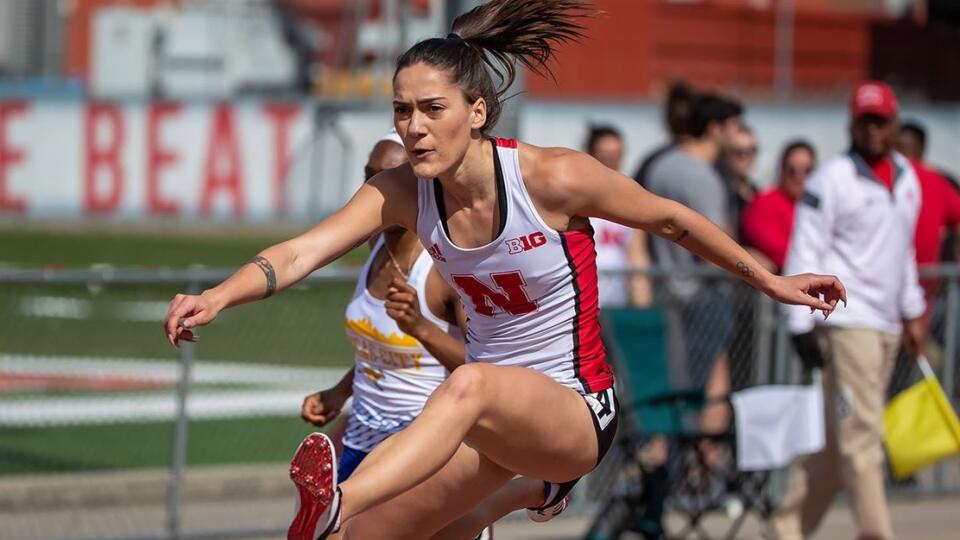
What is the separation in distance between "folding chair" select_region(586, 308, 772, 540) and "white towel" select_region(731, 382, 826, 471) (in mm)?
104

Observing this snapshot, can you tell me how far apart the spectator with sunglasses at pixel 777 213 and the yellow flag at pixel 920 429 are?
1.67m

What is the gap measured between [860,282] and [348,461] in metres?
3.30

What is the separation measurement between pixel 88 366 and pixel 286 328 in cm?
234

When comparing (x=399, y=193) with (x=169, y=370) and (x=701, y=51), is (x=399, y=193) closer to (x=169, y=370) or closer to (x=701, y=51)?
(x=169, y=370)

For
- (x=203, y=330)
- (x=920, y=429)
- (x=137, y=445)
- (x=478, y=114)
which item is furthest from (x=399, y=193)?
(x=203, y=330)

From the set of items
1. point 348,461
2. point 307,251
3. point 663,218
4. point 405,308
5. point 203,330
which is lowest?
point 203,330

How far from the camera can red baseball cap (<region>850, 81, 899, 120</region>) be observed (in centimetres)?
799

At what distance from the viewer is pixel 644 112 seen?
23938 mm

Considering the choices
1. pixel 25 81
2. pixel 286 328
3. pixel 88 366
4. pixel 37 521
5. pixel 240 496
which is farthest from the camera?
pixel 25 81

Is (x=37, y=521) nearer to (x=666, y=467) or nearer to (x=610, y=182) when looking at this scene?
(x=666, y=467)

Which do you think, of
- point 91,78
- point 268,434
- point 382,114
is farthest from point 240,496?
point 91,78

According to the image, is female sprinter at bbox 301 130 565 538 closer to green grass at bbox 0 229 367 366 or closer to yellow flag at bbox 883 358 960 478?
green grass at bbox 0 229 367 366

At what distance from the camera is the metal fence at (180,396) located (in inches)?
347

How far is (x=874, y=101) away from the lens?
803 centimetres
